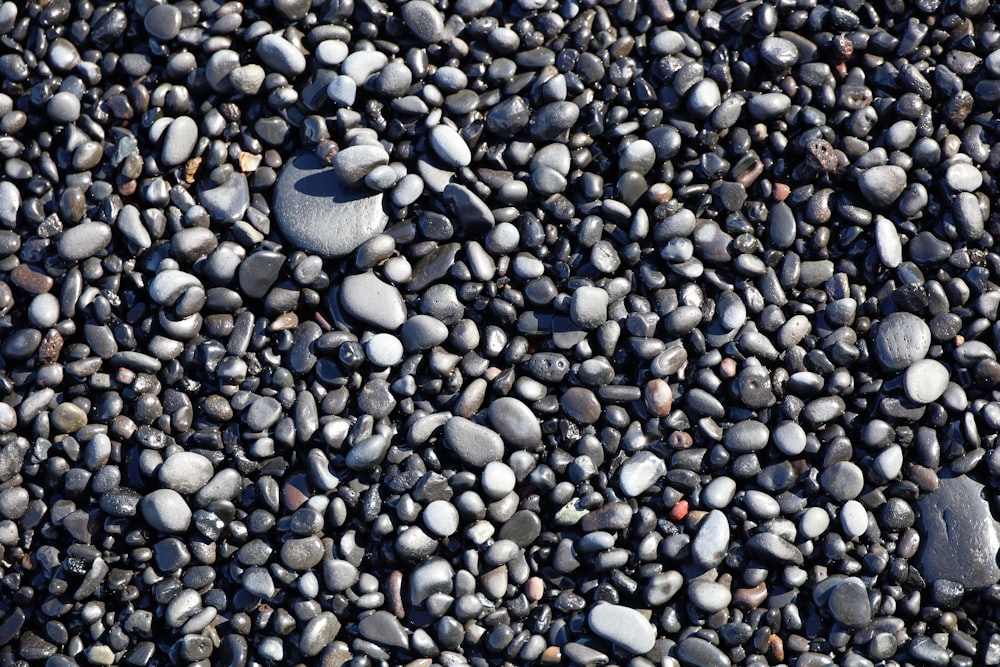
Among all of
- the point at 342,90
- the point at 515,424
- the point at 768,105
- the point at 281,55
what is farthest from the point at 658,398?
the point at 281,55

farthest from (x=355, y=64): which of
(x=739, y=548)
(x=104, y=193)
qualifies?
(x=739, y=548)

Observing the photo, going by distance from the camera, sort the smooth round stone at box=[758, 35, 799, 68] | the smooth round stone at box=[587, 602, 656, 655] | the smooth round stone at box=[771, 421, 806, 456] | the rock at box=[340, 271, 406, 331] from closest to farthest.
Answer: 1. the smooth round stone at box=[587, 602, 656, 655]
2. the smooth round stone at box=[771, 421, 806, 456]
3. the rock at box=[340, 271, 406, 331]
4. the smooth round stone at box=[758, 35, 799, 68]

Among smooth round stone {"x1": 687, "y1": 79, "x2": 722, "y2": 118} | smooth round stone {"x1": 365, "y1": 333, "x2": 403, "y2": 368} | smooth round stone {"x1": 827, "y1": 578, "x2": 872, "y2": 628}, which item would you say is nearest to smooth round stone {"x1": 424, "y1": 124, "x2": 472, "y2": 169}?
smooth round stone {"x1": 365, "y1": 333, "x2": 403, "y2": 368}

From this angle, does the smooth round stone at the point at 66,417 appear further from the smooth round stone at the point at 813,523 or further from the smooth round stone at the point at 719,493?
the smooth round stone at the point at 813,523

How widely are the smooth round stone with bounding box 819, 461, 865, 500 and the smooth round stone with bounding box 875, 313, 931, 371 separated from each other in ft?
0.86

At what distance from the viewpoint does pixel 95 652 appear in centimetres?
193

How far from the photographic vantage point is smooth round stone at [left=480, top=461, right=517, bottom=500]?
76.0 inches

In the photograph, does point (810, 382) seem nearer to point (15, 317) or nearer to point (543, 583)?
point (543, 583)

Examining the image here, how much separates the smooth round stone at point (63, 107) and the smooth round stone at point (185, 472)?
940mm

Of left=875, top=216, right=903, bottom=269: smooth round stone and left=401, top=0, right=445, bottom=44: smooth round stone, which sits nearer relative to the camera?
left=875, top=216, right=903, bottom=269: smooth round stone

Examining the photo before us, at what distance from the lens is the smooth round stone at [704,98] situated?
83.5 inches

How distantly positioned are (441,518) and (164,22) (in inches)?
57.3

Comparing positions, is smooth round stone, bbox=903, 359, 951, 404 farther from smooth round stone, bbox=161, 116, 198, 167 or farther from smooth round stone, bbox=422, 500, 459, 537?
smooth round stone, bbox=161, 116, 198, 167

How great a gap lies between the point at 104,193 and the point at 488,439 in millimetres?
1167
